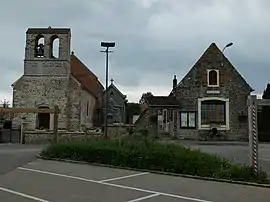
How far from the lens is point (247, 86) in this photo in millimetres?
36844

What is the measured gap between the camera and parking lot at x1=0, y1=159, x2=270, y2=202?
984 centimetres

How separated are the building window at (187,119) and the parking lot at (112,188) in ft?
73.3

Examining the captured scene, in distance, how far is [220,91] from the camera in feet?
120

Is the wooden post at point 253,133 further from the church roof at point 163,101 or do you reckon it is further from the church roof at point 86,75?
the church roof at point 86,75

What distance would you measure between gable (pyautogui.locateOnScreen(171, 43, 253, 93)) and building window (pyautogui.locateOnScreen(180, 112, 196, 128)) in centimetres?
254

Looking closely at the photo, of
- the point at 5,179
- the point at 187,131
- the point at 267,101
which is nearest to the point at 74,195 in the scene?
the point at 5,179

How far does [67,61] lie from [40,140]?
1081cm

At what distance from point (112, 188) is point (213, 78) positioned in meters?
27.1

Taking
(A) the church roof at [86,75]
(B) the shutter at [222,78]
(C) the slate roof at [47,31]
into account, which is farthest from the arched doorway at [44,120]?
(B) the shutter at [222,78]

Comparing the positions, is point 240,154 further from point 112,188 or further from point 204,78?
point 204,78

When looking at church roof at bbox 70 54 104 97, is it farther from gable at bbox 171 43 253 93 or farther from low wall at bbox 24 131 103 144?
low wall at bbox 24 131 103 144

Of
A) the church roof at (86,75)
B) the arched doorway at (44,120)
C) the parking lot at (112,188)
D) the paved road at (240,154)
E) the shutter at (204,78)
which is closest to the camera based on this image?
the parking lot at (112,188)

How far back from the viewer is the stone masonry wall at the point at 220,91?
36.5 m

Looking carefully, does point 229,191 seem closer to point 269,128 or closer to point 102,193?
point 102,193
